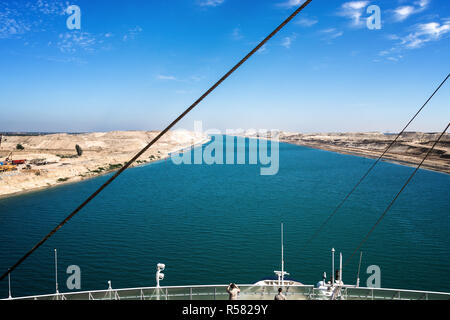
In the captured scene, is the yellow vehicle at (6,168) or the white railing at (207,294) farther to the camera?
the yellow vehicle at (6,168)

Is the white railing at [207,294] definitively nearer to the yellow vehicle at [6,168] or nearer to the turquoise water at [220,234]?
the turquoise water at [220,234]

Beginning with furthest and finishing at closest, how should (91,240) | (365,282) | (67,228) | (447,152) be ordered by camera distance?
(447,152) < (67,228) < (91,240) < (365,282)

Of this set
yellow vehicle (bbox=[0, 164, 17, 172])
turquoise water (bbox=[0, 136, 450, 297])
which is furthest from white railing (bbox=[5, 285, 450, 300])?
yellow vehicle (bbox=[0, 164, 17, 172])

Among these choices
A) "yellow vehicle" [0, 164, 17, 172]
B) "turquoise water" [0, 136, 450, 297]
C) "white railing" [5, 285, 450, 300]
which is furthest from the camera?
"yellow vehicle" [0, 164, 17, 172]

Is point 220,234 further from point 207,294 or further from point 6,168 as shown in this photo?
point 6,168

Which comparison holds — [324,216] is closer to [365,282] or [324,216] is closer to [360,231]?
[360,231]

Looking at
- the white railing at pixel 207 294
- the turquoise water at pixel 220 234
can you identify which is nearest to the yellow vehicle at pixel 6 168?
the turquoise water at pixel 220 234

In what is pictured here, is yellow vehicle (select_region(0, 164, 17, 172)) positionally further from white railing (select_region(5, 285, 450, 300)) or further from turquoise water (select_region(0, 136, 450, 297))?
white railing (select_region(5, 285, 450, 300))
